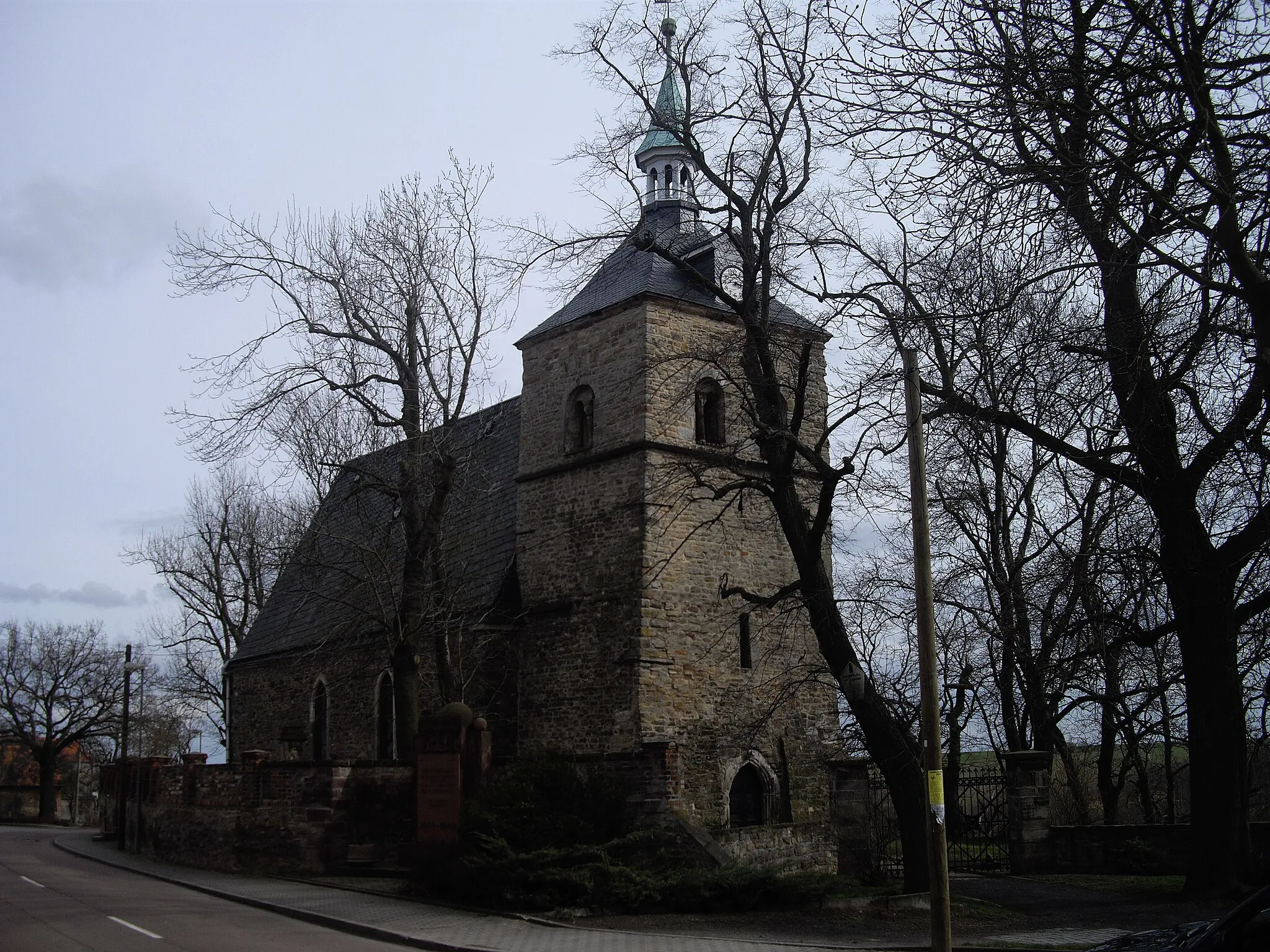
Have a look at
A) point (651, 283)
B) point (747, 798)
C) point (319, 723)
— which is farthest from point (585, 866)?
point (319, 723)

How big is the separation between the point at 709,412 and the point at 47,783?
156 feet

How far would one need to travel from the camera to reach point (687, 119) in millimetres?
17297

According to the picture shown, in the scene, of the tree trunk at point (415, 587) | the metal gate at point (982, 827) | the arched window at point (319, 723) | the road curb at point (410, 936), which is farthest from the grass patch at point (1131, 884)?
the arched window at point (319, 723)

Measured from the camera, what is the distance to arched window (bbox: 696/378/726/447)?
77.5ft

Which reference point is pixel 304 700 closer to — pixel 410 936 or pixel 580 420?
pixel 580 420

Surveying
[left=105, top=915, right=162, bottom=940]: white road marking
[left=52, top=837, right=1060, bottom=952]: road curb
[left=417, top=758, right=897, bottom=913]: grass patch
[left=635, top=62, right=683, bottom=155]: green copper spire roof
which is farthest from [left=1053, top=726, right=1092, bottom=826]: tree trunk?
[left=105, top=915, right=162, bottom=940]: white road marking

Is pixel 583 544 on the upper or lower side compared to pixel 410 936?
upper

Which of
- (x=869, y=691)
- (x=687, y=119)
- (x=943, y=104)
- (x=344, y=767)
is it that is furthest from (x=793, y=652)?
(x=943, y=104)

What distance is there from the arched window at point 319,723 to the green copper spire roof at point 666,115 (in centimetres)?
1583

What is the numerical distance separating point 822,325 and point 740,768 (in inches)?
373

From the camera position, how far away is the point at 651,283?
23.6 m

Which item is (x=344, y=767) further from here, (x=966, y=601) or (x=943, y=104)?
(x=943, y=104)

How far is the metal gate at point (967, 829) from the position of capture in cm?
2009

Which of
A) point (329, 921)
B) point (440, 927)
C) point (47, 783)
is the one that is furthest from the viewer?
point (47, 783)
